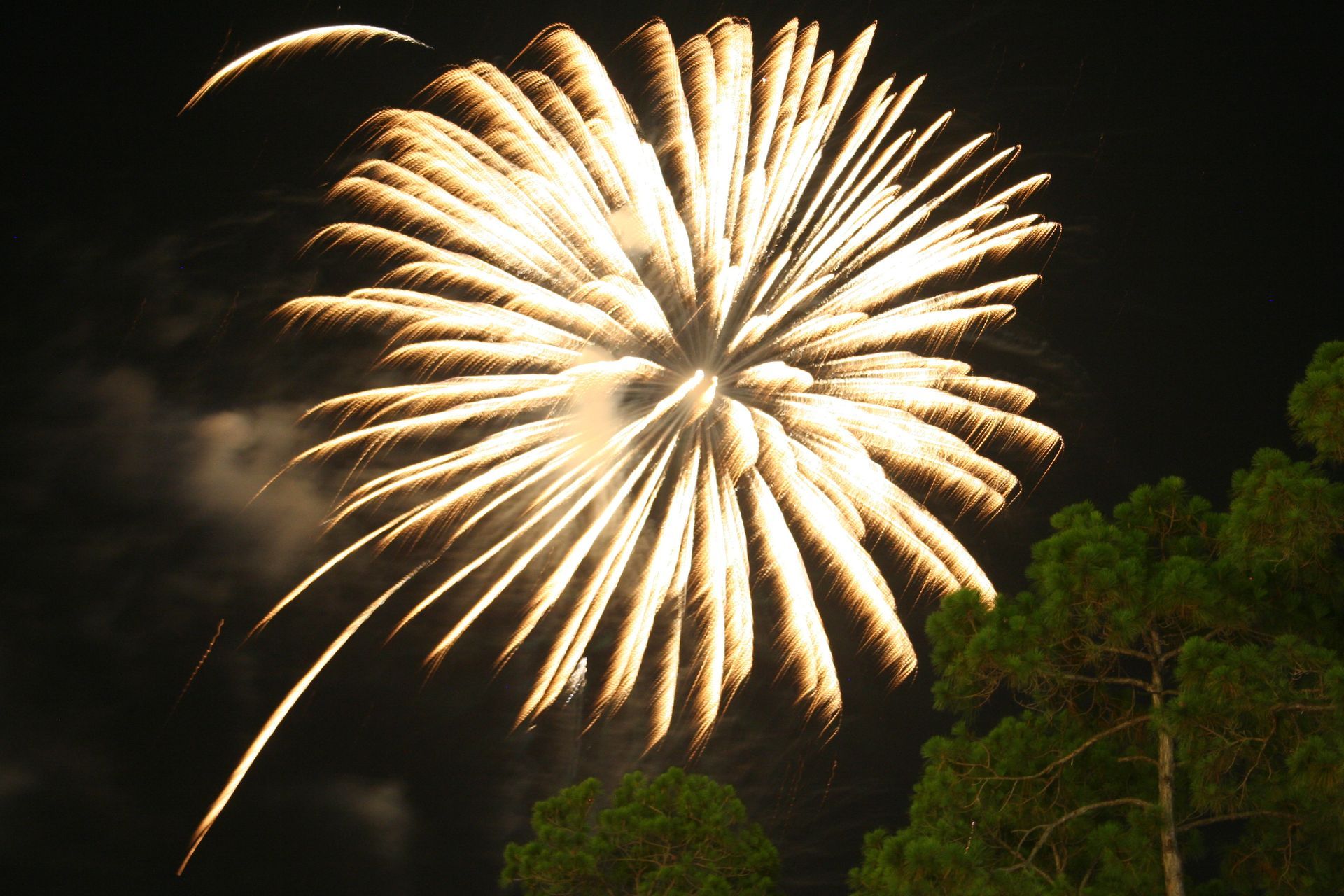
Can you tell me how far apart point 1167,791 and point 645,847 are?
993 centimetres

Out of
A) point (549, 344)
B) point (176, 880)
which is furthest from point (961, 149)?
point (176, 880)

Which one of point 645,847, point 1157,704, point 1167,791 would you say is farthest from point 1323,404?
point 645,847

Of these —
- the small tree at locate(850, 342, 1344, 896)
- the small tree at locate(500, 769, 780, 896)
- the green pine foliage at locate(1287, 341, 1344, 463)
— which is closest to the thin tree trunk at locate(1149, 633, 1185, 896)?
the small tree at locate(850, 342, 1344, 896)

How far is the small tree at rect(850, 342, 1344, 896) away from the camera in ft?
42.9

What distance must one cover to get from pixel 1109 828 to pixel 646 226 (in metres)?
13.2

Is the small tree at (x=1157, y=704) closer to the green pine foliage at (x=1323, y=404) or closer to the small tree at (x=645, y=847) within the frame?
the green pine foliage at (x=1323, y=404)

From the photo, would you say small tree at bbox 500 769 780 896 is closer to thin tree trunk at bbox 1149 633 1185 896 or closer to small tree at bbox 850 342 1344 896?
small tree at bbox 850 342 1344 896

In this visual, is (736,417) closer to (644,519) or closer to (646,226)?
(644,519)

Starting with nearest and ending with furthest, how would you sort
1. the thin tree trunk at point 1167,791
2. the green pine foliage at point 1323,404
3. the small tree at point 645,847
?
1. the green pine foliage at point 1323,404
2. the thin tree trunk at point 1167,791
3. the small tree at point 645,847

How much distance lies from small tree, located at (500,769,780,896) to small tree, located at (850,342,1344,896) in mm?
→ 5124

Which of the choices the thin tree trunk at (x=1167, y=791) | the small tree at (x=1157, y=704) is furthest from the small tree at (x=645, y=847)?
the thin tree trunk at (x=1167, y=791)

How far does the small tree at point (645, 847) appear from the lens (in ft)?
69.3

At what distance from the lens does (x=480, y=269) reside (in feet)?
73.8

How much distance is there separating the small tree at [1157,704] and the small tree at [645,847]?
16.8 feet
